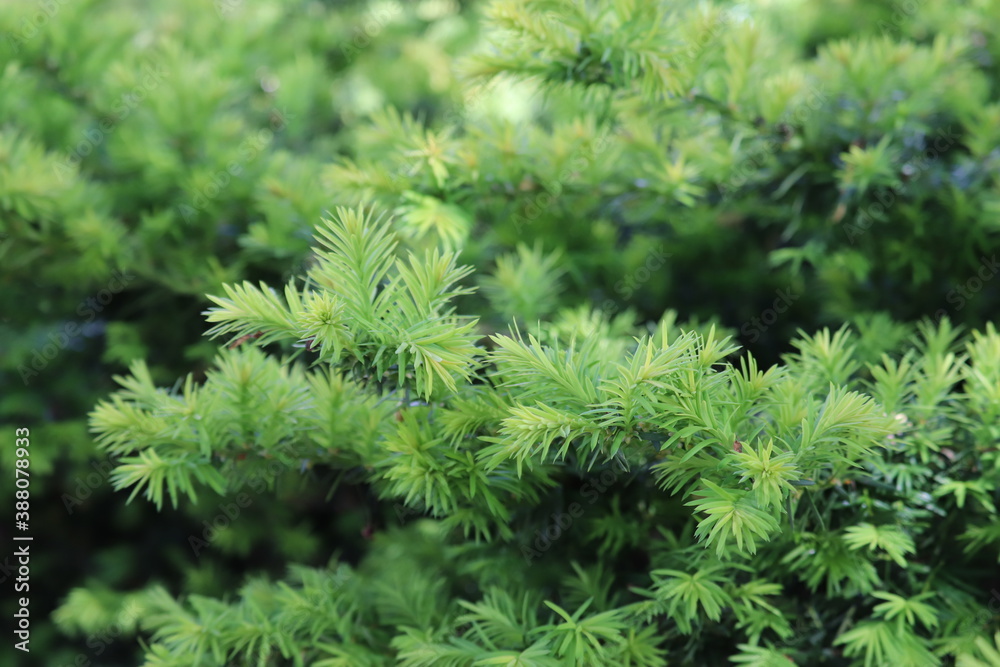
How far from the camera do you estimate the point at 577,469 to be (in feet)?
1.70

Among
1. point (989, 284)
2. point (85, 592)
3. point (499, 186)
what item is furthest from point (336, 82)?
point (989, 284)

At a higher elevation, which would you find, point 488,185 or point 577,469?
point 488,185

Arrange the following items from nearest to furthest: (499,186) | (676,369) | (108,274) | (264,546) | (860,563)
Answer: (676,369) → (860,563) → (499,186) → (108,274) → (264,546)

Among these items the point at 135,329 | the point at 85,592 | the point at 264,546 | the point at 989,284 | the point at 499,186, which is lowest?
the point at 264,546

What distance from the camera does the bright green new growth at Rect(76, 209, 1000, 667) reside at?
1.42 ft

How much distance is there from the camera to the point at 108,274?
2.68ft

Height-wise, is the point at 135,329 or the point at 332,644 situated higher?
the point at 135,329

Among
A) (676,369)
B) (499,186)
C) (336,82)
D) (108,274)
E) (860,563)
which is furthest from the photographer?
(336,82)

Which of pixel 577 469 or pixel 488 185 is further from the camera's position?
pixel 488 185

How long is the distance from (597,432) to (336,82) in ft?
3.22

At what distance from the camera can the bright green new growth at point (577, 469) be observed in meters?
0.43

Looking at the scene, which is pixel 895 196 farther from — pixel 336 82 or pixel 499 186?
pixel 336 82

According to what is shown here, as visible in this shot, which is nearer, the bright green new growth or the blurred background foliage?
the bright green new growth

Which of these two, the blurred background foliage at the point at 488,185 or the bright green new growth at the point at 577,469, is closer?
the bright green new growth at the point at 577,469
